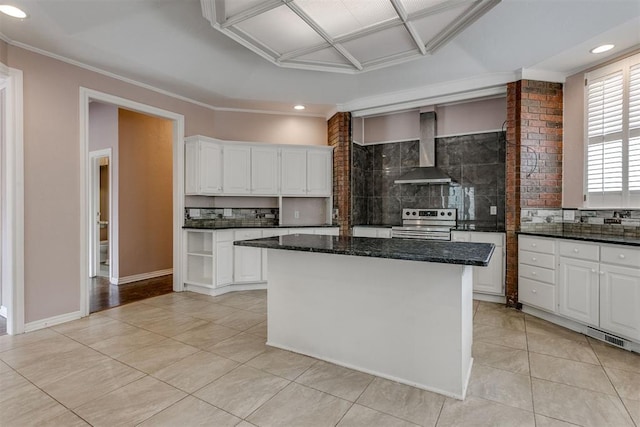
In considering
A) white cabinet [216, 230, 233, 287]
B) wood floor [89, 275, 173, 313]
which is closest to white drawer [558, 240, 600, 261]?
white cabinet [216, 230, 233, 287]

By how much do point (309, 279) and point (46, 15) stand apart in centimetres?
304

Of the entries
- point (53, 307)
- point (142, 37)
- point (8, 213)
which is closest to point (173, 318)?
point (53, 307)

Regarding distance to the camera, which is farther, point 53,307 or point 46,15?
point 53,307

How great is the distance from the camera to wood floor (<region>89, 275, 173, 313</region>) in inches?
159

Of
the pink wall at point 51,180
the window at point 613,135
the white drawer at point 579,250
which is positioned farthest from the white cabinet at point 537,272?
the pink wall at point 51,180

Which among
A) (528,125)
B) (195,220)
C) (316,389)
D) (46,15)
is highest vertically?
(46,15)

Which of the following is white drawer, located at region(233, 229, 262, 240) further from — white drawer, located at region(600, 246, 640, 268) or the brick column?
white drawer, located at region(600, 246, 640, 268)

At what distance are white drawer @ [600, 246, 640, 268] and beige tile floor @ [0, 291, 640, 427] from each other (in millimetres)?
736

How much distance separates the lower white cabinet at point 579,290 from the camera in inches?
115

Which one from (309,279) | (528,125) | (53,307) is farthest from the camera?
(528,125)

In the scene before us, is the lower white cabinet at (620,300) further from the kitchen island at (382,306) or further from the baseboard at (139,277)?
the baseboard at (139,277)

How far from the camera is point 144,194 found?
5406 millimetres

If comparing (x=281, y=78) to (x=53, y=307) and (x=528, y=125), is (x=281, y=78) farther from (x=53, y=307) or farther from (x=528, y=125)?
(x=53, y=307)

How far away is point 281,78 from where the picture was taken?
4.03m
